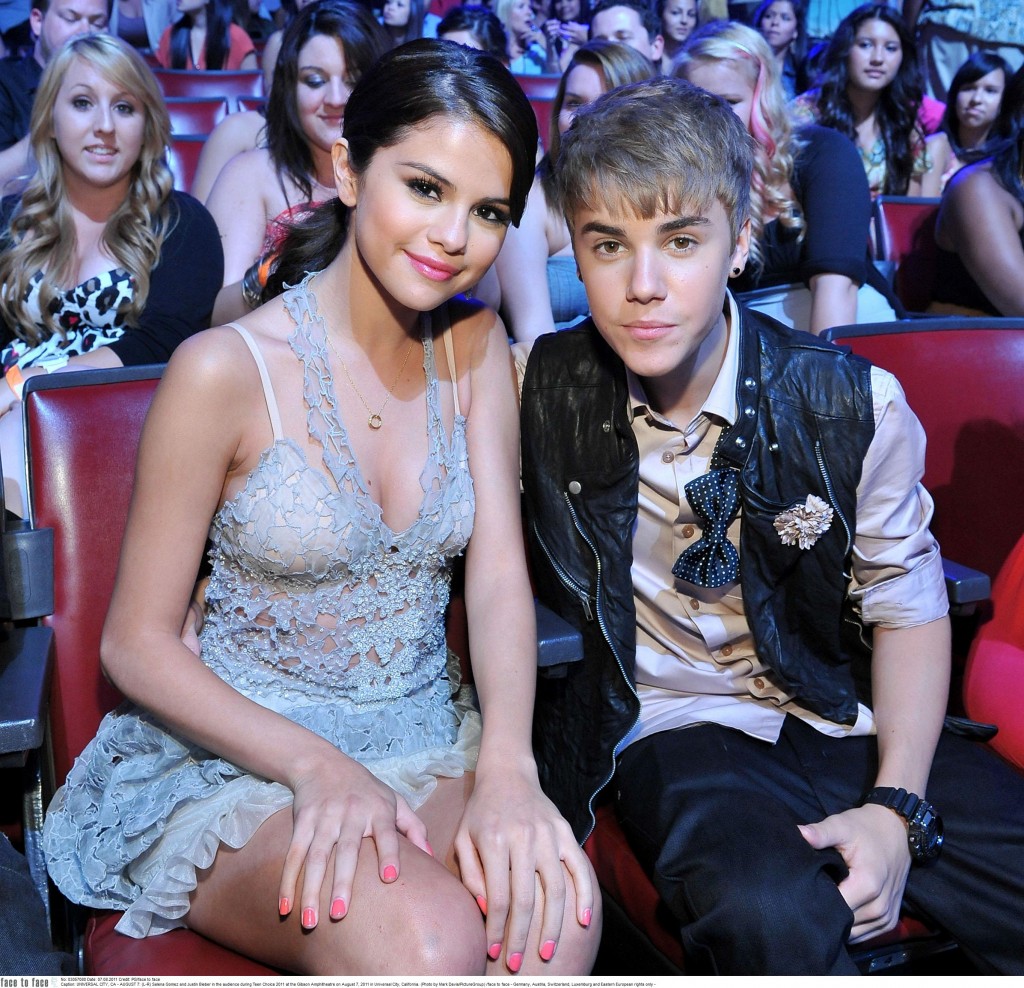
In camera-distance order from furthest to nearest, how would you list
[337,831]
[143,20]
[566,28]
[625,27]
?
[566,28] → [143,20] → [625,27] → [337,831]

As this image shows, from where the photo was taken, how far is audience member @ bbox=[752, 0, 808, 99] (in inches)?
224

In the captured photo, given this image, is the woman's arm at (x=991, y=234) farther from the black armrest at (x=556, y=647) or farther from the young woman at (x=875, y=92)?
the black armrest at (x=556, y=647)

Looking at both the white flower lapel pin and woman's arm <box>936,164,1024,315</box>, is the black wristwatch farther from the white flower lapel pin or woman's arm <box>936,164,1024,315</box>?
woman's arm <box>936,164,1024,315</box>

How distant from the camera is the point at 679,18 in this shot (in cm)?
566

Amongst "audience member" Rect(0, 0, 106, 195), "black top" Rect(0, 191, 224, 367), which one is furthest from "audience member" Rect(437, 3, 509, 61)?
"black top" Rect(0, 191, 224, 367)

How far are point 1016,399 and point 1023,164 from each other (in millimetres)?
1550

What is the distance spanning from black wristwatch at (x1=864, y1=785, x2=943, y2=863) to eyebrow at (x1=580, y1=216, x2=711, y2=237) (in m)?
0.79

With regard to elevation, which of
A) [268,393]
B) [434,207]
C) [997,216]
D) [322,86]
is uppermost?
[322,86]

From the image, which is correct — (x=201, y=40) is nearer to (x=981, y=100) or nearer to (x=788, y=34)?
(x=788, y=34)

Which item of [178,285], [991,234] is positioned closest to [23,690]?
[178,285]

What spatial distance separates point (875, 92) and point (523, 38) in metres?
2.13
